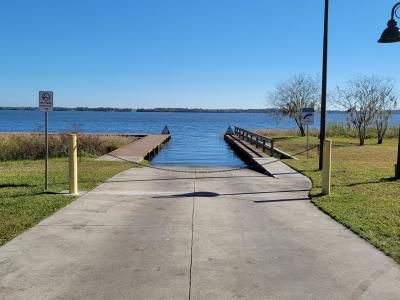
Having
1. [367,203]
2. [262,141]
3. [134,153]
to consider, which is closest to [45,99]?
[367,203]

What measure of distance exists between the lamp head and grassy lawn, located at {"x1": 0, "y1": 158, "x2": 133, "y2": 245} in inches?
302

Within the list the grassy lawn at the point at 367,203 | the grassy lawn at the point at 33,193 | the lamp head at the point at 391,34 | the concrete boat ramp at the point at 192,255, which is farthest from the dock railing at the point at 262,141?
the concrete boat ramp at the point at 192,255

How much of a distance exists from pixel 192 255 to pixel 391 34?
26.0 ft

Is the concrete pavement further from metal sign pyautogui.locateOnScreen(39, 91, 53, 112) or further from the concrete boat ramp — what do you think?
metal sign pyautogui.locateOnScreen(39, 91, 53, 112)

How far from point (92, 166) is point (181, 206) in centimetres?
785

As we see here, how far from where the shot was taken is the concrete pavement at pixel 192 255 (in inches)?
186

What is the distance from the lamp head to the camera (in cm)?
1098

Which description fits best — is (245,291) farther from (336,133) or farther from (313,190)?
(336,133)

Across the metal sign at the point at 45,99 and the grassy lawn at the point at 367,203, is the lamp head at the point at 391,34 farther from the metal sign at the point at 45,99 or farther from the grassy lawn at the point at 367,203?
the metal sign at the point at 45,99

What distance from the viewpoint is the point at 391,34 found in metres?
11.0

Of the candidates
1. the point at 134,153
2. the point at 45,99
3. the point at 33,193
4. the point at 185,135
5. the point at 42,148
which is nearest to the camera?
the point at 33,193

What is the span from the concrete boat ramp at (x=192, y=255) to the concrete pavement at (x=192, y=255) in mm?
12

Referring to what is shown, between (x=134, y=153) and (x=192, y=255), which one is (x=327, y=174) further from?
(x=134, y=153)

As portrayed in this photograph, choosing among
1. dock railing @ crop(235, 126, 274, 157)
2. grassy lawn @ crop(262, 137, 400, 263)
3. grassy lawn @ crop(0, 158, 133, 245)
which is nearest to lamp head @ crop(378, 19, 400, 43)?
grassy lawn @ crop(262, 137, 400, 263)
